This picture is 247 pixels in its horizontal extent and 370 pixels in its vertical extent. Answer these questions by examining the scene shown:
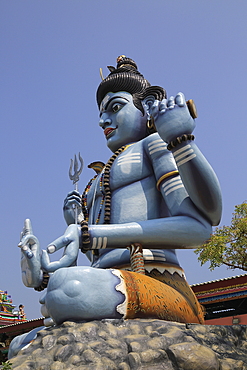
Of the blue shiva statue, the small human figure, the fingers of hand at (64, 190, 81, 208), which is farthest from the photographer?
the small human figure

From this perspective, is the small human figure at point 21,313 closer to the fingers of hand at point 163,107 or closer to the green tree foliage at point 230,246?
the green tree foliage at point 230,246

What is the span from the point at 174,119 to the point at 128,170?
3.33 ft

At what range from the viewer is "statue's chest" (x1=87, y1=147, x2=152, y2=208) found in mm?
4691

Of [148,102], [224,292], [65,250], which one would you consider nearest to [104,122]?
[148,102]

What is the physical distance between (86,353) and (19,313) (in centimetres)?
1735

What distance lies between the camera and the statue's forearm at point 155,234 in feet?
13.2

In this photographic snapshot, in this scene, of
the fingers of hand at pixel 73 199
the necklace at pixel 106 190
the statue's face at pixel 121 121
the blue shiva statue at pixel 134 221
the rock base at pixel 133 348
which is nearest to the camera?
the rock base at pixel 133 348

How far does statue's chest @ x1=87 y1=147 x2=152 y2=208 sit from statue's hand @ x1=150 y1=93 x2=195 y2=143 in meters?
0.78

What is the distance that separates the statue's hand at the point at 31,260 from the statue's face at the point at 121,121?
5.88 feet

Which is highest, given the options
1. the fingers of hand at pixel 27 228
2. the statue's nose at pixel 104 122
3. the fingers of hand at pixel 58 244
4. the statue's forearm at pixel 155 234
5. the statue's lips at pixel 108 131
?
the statue's nose at pixel 104 122

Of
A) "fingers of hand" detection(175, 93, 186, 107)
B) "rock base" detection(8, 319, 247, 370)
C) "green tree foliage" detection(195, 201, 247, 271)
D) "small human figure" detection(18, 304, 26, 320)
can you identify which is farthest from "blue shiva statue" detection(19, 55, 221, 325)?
"small human figure" detection(18, 304, 26, 320)

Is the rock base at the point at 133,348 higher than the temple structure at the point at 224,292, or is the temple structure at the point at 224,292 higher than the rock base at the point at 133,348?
the rock base at the point at 133,348

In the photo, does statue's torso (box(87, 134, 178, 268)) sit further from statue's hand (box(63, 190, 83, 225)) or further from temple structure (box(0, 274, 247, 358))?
temple structure (box(0, 274, 247, 358))

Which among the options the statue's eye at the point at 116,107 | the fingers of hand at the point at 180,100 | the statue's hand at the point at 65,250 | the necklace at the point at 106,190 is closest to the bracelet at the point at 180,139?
the fingers of hand at the point at 180,100
